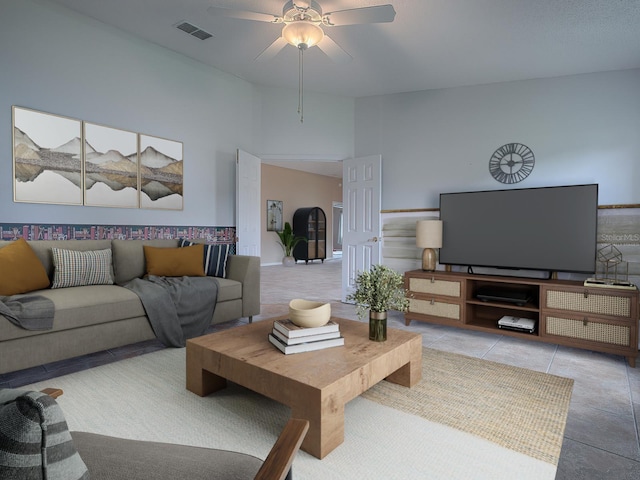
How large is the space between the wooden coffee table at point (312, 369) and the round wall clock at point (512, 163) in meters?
2.52

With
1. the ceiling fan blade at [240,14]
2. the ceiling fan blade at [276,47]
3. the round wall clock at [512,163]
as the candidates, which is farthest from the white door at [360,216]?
the ceiling fan blade at [240,14]

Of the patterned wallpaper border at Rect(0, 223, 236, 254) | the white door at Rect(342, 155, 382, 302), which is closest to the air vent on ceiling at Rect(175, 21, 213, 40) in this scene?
the patterned wallpaper border at Rect(0, 223, 236, 254)

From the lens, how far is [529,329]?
10.6 ft

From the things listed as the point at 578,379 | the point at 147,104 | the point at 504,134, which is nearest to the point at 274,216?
the point at 147,104

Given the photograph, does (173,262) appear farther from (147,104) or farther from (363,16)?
(363,16)

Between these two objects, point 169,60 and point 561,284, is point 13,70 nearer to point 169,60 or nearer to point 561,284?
point 169,60

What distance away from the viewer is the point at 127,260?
3.37 m

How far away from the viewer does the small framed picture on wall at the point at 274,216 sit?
31.7 ft

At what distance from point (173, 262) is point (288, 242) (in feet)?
20.9

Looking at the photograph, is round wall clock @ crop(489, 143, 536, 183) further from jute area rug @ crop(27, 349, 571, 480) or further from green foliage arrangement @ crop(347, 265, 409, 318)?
green foliage arrangement @ crop(347, 265, 409, 318)

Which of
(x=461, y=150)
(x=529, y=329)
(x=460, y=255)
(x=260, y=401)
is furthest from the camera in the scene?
(x=461, y=150)

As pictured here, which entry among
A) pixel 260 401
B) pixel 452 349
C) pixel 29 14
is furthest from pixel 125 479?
pixel 29 14

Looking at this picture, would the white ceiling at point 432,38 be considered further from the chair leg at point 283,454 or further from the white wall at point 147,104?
the chair leg at point 283,454

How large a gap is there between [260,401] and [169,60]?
375 cm
